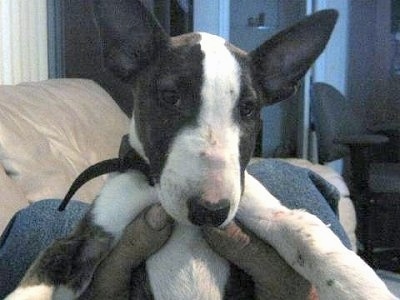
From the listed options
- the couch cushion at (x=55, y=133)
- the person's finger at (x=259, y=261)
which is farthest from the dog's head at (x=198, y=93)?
the couch cushion at (x=55, y=133)

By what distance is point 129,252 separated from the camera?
3.68 ft

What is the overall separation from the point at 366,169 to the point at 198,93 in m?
2.75

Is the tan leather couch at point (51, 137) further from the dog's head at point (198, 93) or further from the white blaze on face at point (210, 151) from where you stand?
the white blaze on face at point (210, 151)

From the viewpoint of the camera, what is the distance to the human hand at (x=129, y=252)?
1.10 m

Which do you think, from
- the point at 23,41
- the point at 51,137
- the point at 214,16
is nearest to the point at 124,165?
the point at 51,137

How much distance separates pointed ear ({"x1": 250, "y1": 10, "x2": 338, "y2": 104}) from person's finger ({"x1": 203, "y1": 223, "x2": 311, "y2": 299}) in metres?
0.28

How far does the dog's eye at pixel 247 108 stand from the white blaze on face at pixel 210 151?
27 millimetres

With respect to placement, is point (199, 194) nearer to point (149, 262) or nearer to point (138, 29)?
point (149, 262)

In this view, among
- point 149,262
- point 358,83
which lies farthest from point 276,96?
point 358,83

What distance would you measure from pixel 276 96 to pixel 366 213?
2662mm

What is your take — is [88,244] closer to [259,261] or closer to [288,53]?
[259,261]

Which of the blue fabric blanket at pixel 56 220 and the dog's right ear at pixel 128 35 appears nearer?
the dog's right ear at pixel 128 35

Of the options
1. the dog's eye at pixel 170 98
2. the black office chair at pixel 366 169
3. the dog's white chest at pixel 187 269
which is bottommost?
the black office chair at pixel 366 169

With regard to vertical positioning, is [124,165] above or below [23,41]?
below
